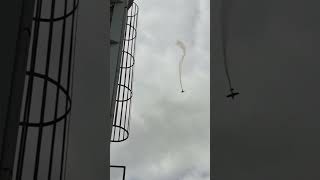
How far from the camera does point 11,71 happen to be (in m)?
1.06

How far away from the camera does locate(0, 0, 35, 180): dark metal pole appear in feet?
3.39

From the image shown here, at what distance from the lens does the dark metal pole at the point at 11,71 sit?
1.03 metres
